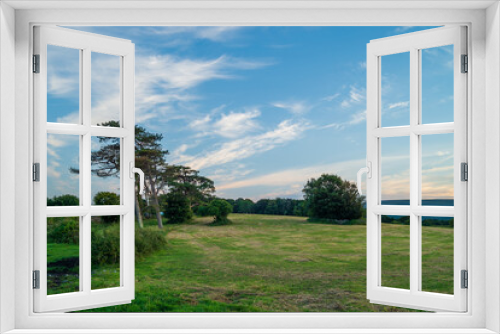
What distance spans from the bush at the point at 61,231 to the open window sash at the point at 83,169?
446cm

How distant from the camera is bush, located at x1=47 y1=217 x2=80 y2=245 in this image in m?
6.24

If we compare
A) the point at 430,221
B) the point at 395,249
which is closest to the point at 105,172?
the point at 395,249

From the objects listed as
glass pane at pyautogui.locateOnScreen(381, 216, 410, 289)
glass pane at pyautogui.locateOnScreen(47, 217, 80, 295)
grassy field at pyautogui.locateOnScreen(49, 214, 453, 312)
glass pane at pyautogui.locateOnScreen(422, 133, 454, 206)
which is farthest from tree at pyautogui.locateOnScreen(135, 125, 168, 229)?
glass pane at pyautogui.locateOnScreen(422, 133, 454, 206)

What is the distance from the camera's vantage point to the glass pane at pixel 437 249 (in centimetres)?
686

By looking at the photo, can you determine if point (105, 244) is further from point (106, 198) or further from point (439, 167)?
point (439, 167)

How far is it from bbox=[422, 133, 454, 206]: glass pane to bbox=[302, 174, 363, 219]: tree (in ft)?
6.59

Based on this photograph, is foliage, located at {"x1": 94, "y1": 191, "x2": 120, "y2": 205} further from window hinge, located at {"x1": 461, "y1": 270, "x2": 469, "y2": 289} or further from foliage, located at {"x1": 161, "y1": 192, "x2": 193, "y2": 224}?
window hinge, located at {"x1": 461, "y1": 270, "x2": 469, "y2": 289}

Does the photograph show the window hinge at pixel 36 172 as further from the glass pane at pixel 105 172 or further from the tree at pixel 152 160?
the tree at pixel 152 160

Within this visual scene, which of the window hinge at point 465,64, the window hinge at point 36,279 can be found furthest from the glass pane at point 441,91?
the window hinge at point 36,279

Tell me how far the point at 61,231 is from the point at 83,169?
4.70m

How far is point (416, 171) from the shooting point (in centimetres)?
227

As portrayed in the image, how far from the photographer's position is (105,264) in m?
6.51

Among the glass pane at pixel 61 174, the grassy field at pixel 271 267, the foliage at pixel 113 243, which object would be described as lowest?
the grassy field at pixel 271 267

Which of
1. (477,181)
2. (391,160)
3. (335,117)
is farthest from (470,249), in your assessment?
(335,117)
